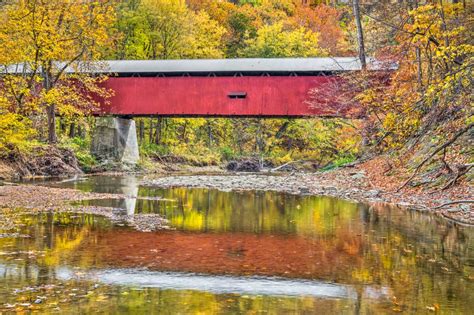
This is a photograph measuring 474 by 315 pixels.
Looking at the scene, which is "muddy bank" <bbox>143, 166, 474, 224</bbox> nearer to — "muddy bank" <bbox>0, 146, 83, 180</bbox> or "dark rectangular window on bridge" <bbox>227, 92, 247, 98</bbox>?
"muddy bank" <bbox>0, 146, 83, 180</bbox>

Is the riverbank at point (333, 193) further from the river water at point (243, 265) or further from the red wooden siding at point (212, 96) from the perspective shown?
the red wooden siding at point (212, 96)

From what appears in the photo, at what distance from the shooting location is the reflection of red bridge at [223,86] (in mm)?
24516

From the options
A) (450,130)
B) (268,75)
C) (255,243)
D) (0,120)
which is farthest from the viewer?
(268,75)

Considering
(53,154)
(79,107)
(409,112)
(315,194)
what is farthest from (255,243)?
(79,107)

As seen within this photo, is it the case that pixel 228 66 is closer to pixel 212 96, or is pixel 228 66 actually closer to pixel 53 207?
pixel 212 96

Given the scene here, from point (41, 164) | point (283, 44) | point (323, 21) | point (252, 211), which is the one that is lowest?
point (252, 211)

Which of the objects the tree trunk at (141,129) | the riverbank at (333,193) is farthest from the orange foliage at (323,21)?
the riverbank at (333,193)

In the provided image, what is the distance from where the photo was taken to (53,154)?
2328 centimetres

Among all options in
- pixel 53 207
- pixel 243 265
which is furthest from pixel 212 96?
pixel 243 265

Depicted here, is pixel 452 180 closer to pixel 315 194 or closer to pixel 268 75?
pixel 315 194

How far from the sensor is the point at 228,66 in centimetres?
2520

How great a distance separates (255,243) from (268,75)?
17.8 metres

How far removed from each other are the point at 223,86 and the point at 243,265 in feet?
63.7

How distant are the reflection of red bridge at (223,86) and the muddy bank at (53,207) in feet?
38.1
